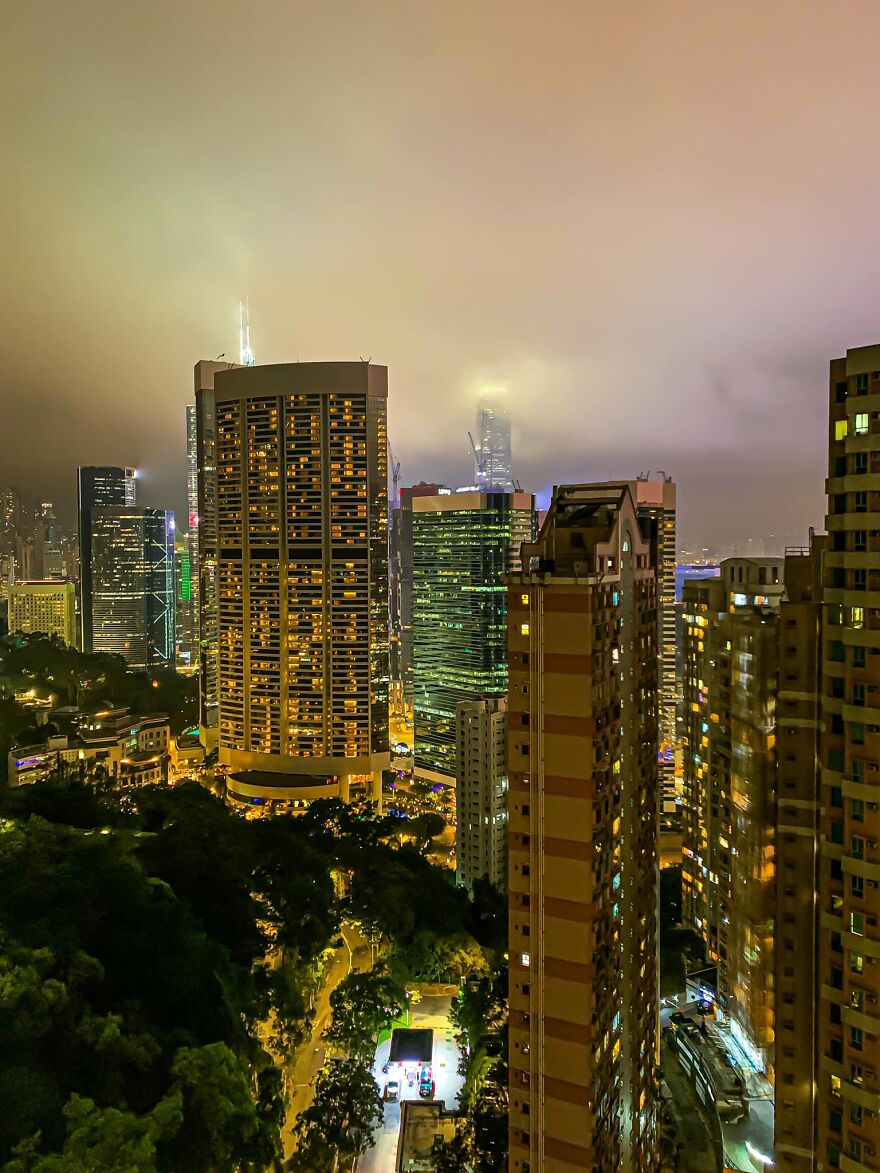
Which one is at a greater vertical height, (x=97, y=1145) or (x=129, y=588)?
(x=129, y=588)

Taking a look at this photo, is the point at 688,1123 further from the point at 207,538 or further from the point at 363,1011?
the point at 207,538

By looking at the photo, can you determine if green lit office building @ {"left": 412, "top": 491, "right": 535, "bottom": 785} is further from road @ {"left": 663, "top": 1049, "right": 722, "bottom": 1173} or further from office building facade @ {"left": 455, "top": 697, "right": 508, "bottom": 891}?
road @ {"left": 663, "top": 1049, "right": 722, "bottom": 1173}

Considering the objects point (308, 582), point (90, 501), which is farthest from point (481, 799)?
point (90, 501)

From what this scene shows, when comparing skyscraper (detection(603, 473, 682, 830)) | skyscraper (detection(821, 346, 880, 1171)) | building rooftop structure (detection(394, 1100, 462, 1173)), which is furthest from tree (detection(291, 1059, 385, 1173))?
skyscraper (detection(603, 473, 682, 830))

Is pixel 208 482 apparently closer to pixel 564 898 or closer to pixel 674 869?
pixel 674 869

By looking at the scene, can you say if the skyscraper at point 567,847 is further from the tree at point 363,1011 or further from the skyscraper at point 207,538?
the skyscraper at point 207,538
